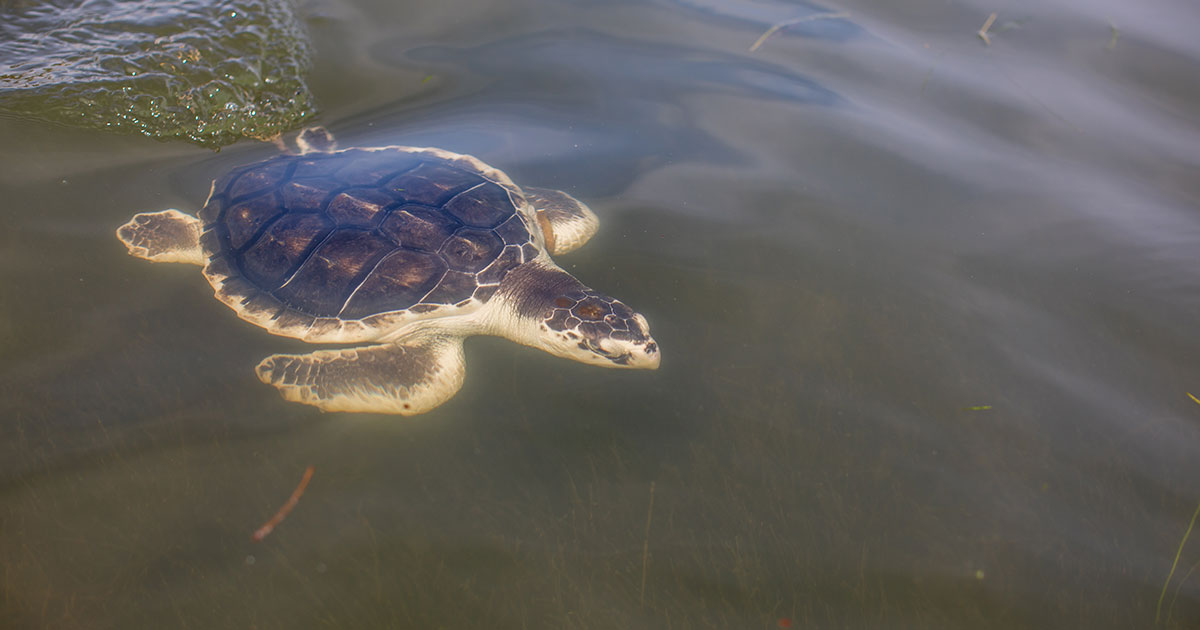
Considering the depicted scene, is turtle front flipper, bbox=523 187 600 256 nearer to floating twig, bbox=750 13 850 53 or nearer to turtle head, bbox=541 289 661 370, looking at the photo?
turtle head, bbox=541 289 661 370

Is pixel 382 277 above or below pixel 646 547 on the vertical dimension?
above

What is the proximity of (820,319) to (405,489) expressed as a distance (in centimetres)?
230

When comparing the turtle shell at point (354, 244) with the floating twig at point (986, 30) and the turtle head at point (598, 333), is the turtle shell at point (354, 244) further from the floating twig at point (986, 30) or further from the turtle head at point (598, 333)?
the floating twig at point (986, 30)

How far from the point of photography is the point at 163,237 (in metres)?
3.08

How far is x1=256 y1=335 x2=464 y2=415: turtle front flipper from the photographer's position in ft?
8.71

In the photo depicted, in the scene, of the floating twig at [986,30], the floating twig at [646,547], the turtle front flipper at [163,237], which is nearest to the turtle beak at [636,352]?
the floating twig at [646,547]

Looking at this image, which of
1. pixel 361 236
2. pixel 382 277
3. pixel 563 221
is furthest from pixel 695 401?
pixel 361 236

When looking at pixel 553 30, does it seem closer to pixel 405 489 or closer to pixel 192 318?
pixel 192 318

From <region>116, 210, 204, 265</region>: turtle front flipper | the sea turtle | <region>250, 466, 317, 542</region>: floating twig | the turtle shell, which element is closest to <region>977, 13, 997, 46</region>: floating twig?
the sea turtle

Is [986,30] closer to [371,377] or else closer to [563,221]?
[563,221]

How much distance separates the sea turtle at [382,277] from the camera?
2834 mm

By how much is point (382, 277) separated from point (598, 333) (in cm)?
120

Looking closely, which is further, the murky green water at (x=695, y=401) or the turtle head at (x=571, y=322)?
the turtle head at (x=571, y=322)

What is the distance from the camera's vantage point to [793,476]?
248cm
